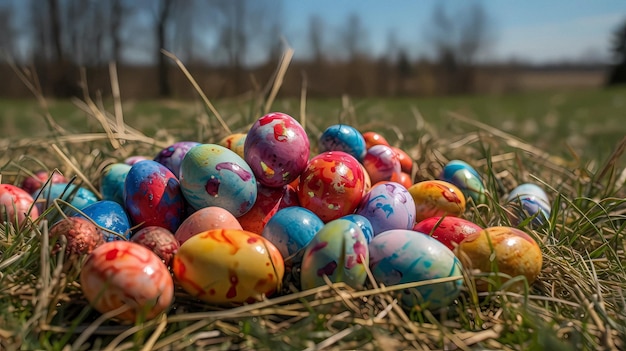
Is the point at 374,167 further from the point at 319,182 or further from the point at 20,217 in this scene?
the point at 20,217

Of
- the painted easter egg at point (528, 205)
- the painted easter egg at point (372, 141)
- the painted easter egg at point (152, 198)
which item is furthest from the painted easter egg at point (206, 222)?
the painted easter egg at point (528, 205)

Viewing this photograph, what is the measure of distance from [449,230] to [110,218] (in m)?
0.90

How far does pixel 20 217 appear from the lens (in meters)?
1.68

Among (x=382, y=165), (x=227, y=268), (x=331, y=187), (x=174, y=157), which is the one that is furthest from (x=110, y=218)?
(x=382, y=165)

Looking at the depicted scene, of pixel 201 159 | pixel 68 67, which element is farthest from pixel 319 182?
pixel 68 67

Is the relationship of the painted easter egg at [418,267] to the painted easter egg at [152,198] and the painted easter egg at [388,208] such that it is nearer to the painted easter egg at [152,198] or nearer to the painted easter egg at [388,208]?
the painted easter egg at [388,208]

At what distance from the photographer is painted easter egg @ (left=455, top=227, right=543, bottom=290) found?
4.29 ft

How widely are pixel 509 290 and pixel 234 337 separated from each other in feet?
2.12

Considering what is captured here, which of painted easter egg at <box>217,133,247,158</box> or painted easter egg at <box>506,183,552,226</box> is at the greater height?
painted easter egg at <box>217,133,247,158</box>

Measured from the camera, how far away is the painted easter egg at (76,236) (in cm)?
128

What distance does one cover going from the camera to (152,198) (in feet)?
4.89

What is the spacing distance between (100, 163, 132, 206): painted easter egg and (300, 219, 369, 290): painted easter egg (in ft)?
2.45

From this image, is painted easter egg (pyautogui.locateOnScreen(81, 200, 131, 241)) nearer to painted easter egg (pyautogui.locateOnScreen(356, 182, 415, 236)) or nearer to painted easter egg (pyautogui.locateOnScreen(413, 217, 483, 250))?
painted easter egg (pyautogui.locateOnScreen(356, 182, 415, 236))

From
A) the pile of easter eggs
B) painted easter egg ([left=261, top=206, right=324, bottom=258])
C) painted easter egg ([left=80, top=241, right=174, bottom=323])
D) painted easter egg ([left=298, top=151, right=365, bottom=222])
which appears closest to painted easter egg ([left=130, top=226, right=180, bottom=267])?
the pile of easter eggs
